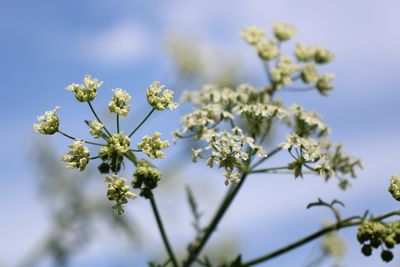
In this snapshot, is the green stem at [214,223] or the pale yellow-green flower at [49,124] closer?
the pale yellow-green flower at [49,124]

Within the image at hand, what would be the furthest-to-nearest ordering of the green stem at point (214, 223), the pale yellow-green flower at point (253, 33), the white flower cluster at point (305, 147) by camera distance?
1. the pale yellow-green flower at point (253, 33)
2. the green stem at point (214, 223)
3. the white flower cluster at point (305, 147)

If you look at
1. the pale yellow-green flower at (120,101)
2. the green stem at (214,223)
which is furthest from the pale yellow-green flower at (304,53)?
the pale yellow-green flower at (120,101)

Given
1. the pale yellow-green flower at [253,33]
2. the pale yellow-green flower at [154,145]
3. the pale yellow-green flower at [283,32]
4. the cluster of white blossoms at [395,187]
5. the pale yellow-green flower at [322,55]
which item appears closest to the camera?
the pale yellow-green flower at [154,145]

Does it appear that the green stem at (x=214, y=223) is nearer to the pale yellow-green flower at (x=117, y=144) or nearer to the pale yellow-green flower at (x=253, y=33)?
the pale yellow-green flower at (x=117, y=144)

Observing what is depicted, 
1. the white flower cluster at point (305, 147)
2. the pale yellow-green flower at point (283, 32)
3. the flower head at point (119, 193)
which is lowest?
the flower head at point (119, 193)

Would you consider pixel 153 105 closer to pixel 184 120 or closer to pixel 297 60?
pixel 184 120

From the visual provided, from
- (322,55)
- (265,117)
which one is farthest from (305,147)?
(322,55)

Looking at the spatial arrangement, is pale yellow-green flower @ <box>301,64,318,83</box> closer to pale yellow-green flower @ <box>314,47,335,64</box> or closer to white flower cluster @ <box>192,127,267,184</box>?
pale yellow-green flower @ <box>314,47,335,64</box>
